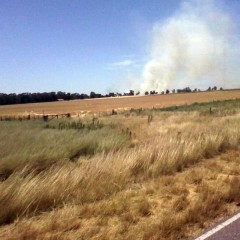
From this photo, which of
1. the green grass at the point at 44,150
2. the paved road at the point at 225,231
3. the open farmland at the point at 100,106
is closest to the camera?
the paved road at the point at 225,231

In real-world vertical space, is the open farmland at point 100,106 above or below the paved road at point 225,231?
below

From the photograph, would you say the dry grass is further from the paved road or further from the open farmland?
the open farmland

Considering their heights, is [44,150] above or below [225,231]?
above

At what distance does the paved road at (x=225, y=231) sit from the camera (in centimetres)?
505

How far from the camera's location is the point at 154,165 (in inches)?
387

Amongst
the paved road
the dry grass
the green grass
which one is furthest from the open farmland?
the paved road

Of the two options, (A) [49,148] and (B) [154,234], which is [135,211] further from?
(A) [49,148]

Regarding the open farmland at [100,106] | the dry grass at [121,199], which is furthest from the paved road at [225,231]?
the open farmland at [100,106]

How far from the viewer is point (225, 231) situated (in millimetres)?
5297

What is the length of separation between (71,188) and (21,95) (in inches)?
7591

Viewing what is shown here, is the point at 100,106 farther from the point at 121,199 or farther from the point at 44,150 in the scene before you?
the point at 121,199

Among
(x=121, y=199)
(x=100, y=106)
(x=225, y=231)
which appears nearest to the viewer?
(x=225, y=231)

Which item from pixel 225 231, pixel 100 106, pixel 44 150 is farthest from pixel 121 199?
pixel 100 106

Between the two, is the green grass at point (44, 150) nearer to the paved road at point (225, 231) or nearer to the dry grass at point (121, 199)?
the dry grass at point (121, 199)
